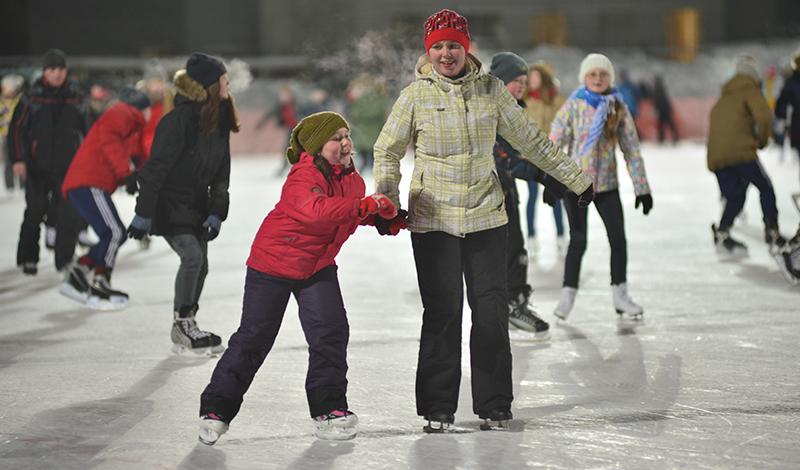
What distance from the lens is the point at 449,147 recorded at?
188 inches

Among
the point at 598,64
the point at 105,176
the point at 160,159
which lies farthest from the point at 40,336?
the point at 598,64

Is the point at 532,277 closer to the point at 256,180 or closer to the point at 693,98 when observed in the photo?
the point at 256,180

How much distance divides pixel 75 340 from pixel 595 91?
307cm

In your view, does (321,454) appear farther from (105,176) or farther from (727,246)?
(727,246)

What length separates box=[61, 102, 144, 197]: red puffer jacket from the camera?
791 cm

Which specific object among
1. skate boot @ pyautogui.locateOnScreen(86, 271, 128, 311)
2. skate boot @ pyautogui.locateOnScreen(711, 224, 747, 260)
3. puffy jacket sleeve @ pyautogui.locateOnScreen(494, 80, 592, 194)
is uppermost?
puffy jacket sleeve @ pyautogui.locateOnScreen(494, 80, 592, 194)

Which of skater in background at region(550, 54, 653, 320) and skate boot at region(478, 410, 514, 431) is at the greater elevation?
skater in background at region(550, 54, 653, 320)

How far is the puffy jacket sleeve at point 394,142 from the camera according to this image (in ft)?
15.7

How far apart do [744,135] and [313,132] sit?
5552mm

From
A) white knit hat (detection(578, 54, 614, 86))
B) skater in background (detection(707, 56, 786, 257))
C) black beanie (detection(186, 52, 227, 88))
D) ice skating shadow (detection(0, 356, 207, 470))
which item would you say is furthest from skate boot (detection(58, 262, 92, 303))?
skater in background (detection(707, 56, 786, 257))

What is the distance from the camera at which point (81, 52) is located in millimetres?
36656

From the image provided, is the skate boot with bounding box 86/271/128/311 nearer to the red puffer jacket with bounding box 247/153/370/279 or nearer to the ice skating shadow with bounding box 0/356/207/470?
the ice skating shadow with bounding box 0/356/207/470

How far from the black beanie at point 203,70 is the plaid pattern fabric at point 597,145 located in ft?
5.93

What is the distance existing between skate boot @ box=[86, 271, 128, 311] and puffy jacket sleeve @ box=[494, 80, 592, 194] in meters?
3.80
